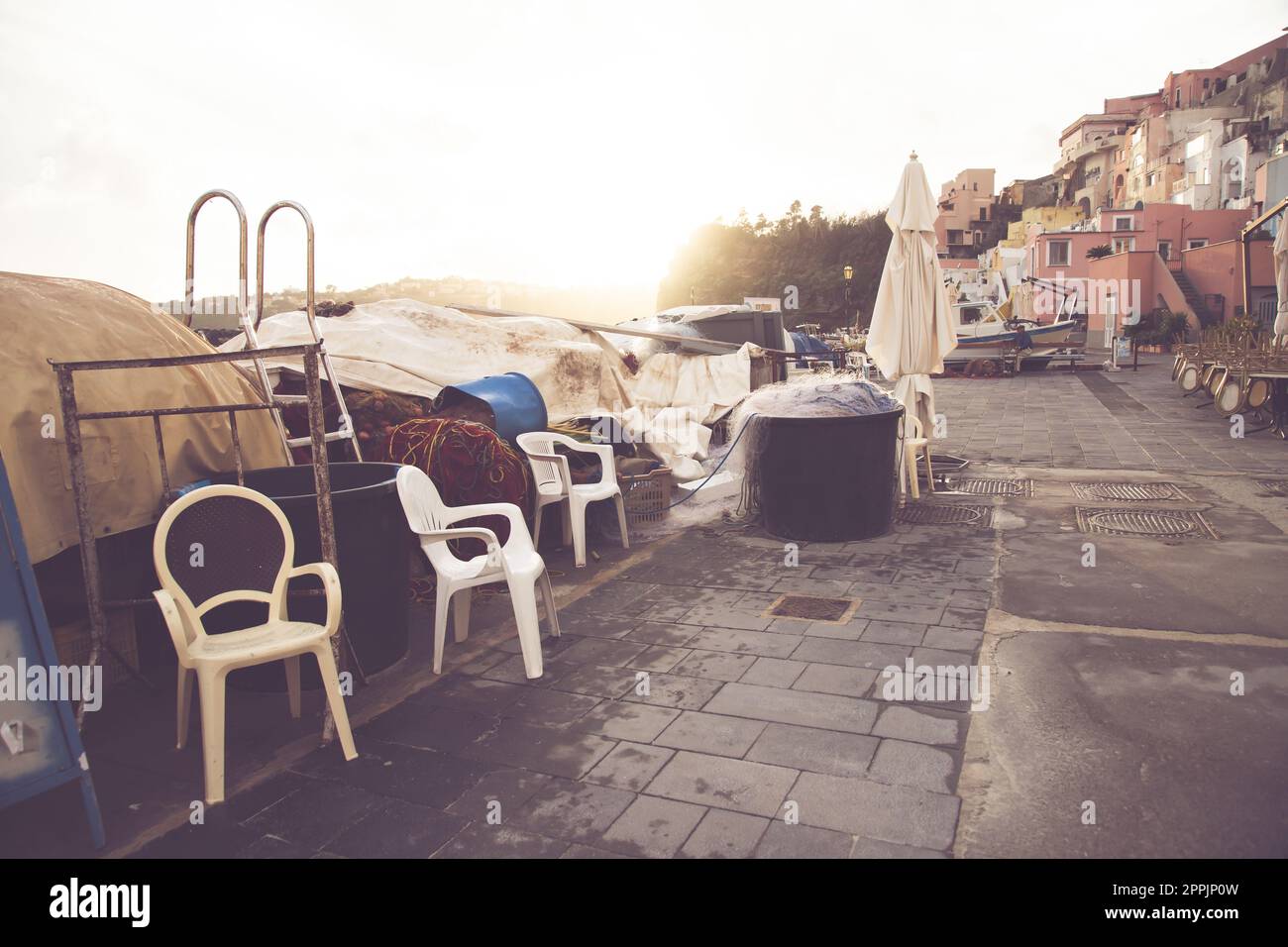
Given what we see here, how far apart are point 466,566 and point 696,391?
783 cm

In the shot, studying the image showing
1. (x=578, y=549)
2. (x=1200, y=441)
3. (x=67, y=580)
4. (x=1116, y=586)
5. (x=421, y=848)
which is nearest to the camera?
(x=421, y=848)

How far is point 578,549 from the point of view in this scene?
229 inches

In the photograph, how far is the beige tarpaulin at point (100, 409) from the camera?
340 cm

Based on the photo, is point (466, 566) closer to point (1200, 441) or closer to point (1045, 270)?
point (1200, 441)

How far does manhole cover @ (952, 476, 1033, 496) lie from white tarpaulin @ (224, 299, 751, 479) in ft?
8.61

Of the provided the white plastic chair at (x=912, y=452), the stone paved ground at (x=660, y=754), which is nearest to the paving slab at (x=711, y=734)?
the stone paved ground at (x=660, y=754)

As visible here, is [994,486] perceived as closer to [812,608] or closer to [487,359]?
[812,608]

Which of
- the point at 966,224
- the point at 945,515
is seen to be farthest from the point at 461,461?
the point at 966,224

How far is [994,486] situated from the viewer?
812cm

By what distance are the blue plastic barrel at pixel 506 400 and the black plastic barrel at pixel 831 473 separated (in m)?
1.81

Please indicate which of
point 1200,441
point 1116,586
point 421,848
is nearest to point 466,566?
point 421,848

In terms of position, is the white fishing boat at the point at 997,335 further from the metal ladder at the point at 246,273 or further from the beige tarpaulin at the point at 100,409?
the beige tarpaulin at the point at 100,409

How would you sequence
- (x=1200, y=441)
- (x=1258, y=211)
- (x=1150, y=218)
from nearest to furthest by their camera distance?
1. (x=1200, y=441)
2. (x=1258, y=211)
3. (x=1150, y=218)

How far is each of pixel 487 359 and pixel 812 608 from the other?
14.0 feet
